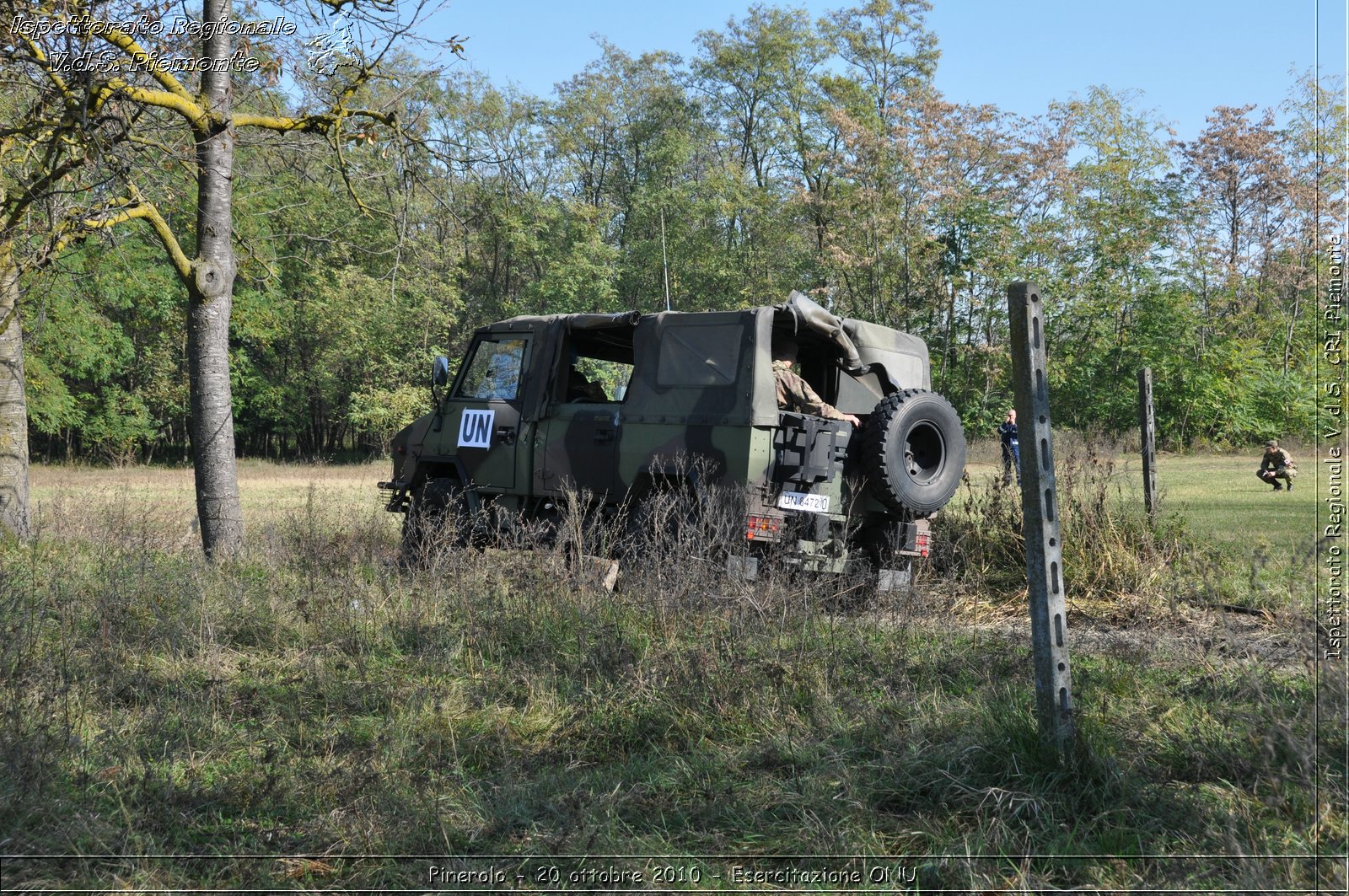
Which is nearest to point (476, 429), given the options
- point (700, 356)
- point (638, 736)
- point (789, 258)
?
point (700, 356)

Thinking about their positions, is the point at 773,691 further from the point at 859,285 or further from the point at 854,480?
the point at 859,285

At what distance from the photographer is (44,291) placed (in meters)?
9.96

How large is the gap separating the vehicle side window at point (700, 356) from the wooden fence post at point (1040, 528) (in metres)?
3.60

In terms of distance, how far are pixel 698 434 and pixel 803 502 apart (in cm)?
89

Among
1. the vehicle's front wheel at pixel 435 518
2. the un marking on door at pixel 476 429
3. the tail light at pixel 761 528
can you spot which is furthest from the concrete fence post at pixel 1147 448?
the vehicle's front wheel at pixel 435 518

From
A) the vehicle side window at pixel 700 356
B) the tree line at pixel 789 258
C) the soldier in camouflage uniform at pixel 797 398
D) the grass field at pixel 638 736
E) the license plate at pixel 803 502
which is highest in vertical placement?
the tree line at pixel 789 258

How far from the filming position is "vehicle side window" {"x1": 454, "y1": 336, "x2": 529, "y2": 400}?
888 centimetres

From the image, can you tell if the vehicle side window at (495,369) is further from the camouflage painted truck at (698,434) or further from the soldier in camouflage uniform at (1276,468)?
the soldier in camouflage uniform at (1276,468)

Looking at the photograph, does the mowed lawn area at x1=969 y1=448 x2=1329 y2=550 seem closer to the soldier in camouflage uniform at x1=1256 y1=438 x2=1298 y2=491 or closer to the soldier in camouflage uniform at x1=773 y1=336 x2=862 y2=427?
the soldier in camouflage uniform at x1=1256 y1=438 x2=1298 y2=491

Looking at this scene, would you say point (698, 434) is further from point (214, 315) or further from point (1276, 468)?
point (1276, 468)

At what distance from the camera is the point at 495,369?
9.06m

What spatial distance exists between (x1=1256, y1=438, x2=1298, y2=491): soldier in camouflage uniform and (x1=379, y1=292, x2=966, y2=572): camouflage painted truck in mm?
9331

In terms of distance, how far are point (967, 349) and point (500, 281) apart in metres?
19.6

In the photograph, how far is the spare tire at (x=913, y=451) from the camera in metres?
7.29
